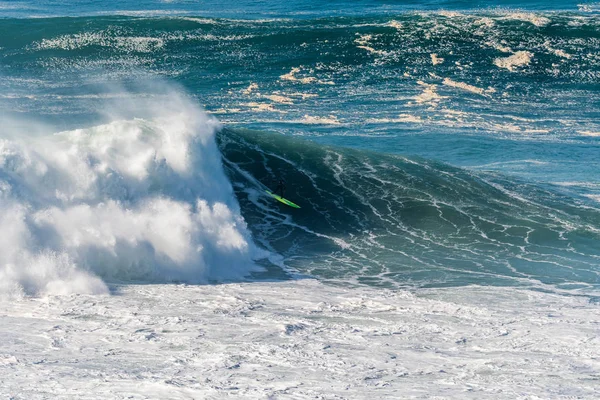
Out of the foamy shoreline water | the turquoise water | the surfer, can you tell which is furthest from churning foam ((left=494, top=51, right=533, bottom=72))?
the foamy shoreline water

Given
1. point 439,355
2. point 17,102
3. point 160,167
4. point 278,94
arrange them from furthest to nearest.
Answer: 1. point 278,94
2. point 17,102
3. point 160,167
4. point 439,355

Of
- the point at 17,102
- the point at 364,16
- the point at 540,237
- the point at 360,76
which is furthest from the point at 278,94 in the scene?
the point at 540,237

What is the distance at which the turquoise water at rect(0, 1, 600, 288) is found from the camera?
53.6ft

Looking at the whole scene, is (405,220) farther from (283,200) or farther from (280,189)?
(280,189)

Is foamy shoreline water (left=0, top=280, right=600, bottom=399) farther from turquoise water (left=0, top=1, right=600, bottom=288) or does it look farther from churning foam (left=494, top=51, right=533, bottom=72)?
churning foam (left=494, top=51, right=533, bottom=72)

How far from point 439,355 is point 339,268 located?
4.68 metres

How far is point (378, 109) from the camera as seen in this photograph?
94.1 ft

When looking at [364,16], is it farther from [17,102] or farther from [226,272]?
[226,272]

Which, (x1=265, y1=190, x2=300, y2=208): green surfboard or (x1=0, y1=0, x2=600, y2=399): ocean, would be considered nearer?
(x1=0, y1=0, x2=600, y2=399): ocean

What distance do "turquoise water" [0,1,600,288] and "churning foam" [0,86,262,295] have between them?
1.42 metres

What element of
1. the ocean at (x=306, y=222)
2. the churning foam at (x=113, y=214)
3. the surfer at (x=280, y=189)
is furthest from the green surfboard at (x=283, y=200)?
the churning foam at (x=113, y=214)

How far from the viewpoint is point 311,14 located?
4425 cm

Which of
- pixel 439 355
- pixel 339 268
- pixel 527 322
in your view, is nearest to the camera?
pixel 439 355

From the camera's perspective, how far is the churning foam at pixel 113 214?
493 inches
